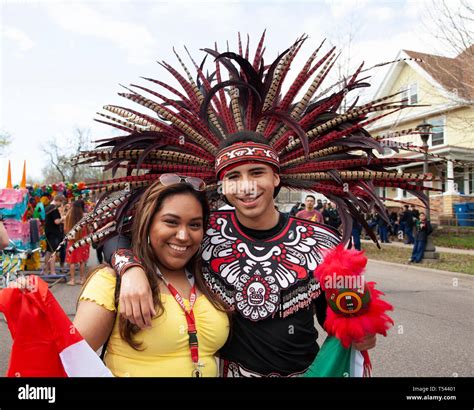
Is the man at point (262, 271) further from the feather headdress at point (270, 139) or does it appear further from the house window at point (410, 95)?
the house window at point (410, 95)

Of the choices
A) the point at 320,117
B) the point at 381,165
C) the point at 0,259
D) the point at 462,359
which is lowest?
the point at 462,359

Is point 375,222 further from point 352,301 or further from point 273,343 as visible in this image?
point 352,301

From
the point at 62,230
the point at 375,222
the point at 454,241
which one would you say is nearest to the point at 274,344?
the point at 62,230

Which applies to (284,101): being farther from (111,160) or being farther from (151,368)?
(151,368)

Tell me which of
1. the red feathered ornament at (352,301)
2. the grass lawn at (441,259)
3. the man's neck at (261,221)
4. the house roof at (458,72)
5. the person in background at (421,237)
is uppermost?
the house roof at (458,72)

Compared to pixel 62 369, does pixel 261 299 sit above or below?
above

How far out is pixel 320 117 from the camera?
2359mm

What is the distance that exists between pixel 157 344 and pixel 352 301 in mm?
734

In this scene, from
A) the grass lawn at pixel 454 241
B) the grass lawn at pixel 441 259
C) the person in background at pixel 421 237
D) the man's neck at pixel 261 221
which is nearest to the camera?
the man's neck at pixel 261 221

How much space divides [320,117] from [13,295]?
1740 millimetres

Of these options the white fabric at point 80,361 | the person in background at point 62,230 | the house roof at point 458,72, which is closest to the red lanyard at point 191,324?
the white fabric at point 80,361

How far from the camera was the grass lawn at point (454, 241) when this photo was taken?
14989mm
